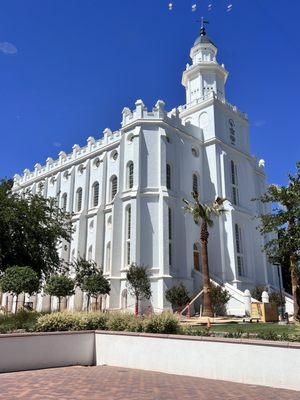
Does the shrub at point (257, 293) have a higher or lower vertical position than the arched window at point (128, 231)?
lower

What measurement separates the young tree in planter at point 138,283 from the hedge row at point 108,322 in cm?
1591

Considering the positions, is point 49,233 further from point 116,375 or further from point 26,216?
point 116,375

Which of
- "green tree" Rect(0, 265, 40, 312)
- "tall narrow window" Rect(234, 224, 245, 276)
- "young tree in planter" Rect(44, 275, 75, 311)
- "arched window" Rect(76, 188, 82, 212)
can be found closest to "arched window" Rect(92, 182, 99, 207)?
"arched window" Rect(76, 188, 82, 212)

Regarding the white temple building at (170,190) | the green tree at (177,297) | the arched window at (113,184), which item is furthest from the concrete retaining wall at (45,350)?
the arched window at (113,184)

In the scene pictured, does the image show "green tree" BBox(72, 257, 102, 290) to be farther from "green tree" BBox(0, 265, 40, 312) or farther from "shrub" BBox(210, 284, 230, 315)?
"shrub" BBox(210, 284, 230, 315)

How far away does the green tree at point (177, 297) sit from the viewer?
100 ft

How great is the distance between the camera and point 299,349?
26.9 feet

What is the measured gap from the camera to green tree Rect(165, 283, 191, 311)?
100ft

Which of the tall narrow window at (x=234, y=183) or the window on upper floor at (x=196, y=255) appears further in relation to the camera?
the tall narrow window at (x=234, y=183)

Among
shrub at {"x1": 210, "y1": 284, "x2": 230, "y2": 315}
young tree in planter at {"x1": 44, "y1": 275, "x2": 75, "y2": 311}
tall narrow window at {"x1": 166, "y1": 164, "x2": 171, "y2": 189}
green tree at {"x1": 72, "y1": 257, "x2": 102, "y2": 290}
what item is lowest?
shrub at {"x1": 210, "y1": 284, "x2": 230, "y2": 315}

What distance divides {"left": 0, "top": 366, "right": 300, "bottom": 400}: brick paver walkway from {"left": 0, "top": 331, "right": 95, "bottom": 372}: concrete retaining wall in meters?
0.51

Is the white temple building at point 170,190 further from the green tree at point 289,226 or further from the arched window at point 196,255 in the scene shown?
the green tree at point 289,226

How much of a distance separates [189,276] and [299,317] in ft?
43.6

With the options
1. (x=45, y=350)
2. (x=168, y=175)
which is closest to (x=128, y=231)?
(x=168, y=175)
